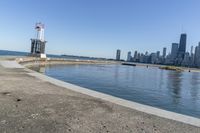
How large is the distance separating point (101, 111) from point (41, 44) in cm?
8144

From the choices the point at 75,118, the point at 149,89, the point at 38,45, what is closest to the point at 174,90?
the point at 149,89

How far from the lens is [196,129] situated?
7848 millimetres

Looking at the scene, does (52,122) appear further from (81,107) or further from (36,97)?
(36,97)

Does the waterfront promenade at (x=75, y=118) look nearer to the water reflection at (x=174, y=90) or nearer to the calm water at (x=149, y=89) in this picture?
the calm water at (x=149, y=89)

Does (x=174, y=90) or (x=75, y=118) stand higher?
(x=75, y=118)

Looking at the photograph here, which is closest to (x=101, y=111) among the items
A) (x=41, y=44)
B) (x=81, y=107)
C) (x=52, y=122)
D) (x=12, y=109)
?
(x=81, y=107)

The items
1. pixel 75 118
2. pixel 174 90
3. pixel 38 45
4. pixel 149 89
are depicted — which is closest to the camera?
pixel 75 118

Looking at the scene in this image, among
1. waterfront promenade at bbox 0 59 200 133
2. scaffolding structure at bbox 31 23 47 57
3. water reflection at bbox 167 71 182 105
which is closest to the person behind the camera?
waterfront promenade at bbox 0 59 200 133

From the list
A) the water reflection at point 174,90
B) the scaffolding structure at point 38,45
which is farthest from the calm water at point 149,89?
the scaffolding structure at point 38,45

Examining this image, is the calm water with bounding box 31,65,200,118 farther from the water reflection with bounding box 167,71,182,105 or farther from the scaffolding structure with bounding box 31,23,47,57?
the scaffolding structure with bounding box 31,23,47,57

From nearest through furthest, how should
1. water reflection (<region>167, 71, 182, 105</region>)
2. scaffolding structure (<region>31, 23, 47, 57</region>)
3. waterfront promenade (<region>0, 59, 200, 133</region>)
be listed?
waterfront promenade (<region>0, 59, 200, 133</region>)
water reflection (<region>167, 71, 182, 105</region>)
scaffolding structure (<region>31, 23, 47, 57</region>)

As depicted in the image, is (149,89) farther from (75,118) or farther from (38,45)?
(38,45)

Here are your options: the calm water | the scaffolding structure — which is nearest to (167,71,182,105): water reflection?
the calm water

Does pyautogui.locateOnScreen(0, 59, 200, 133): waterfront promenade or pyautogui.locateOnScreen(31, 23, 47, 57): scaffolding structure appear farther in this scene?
pyautogui.locateOnScreen(31, 23, 47, 57): scaffolding structure
